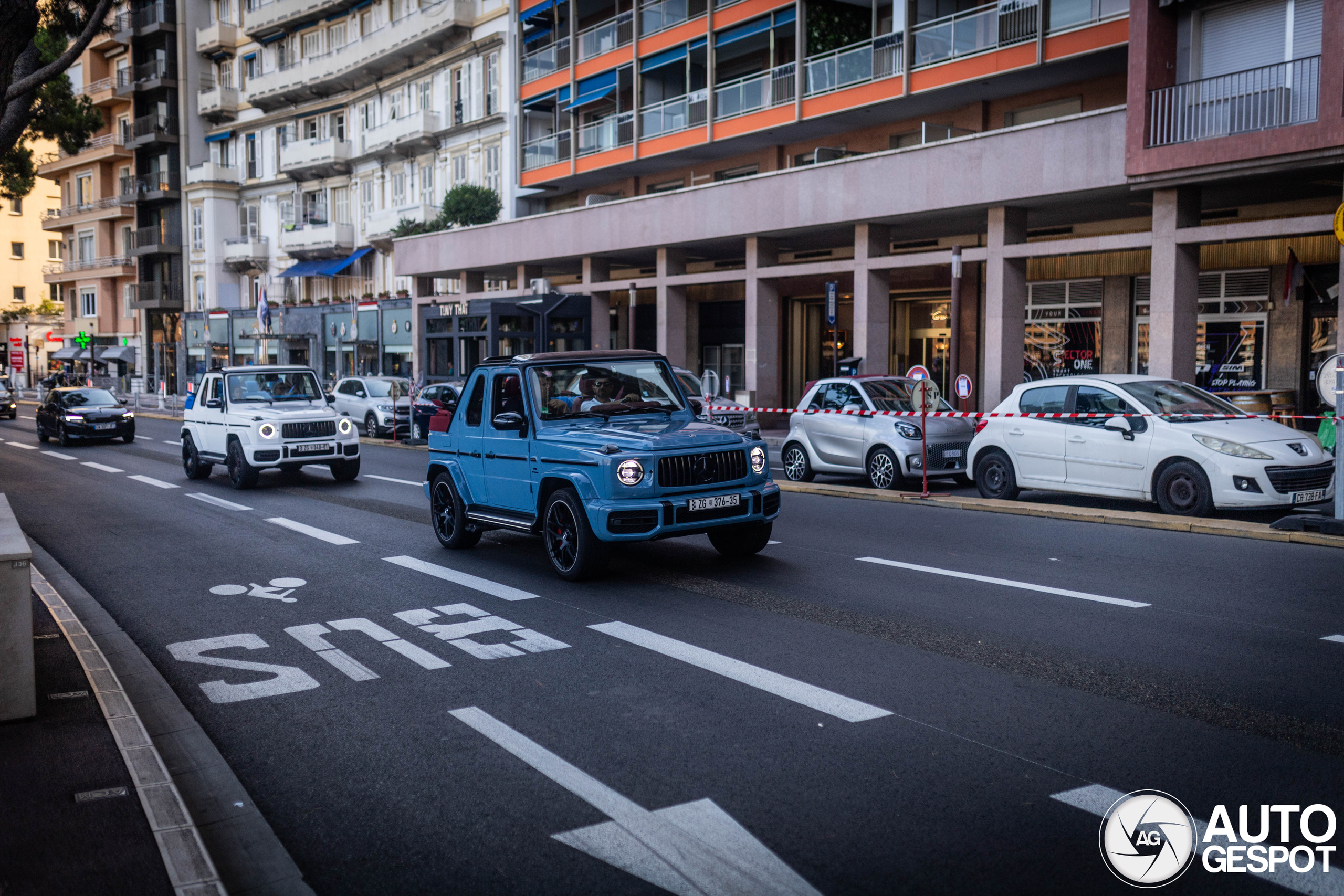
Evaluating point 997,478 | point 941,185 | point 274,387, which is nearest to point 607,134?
point 941,185

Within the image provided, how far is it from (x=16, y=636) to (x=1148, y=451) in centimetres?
1119

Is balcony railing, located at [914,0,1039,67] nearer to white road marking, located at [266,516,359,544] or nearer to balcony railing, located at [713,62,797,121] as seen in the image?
balcony railing, located at [713,62,797,121]

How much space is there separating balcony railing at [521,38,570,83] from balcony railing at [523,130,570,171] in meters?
2.12

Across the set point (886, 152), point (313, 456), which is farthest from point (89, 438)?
point (886, 152)

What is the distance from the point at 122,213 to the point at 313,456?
5715 centimetres

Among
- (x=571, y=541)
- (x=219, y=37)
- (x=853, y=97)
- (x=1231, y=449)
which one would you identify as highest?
(x=219, y=37)

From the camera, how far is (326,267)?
50.8 m

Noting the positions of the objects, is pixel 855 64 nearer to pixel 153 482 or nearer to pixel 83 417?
pixel 153 482

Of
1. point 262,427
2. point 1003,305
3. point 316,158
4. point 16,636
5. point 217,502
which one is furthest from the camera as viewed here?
point 316,158

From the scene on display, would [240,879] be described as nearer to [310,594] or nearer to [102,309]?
[310,594]

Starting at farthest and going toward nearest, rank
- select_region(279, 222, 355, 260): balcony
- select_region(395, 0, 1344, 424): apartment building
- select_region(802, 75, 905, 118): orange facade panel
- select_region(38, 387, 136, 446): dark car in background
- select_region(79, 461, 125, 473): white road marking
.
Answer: select_region(279, 222, 355, 260): balcony
select_region(38, 387, 136, 446): dark car in background
select_region(802, 75, 905, 118): orange facade panel
select_region(79, 461, 125, 473): white road marking
select_region(395, 0, 1344, 424): apartment building

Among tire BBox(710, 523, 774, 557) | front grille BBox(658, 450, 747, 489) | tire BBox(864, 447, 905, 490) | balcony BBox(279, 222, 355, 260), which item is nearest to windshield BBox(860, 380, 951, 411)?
tire BBox(864, 447, 905, 490)

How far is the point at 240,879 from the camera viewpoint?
3887 mm

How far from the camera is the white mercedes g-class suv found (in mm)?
17109
